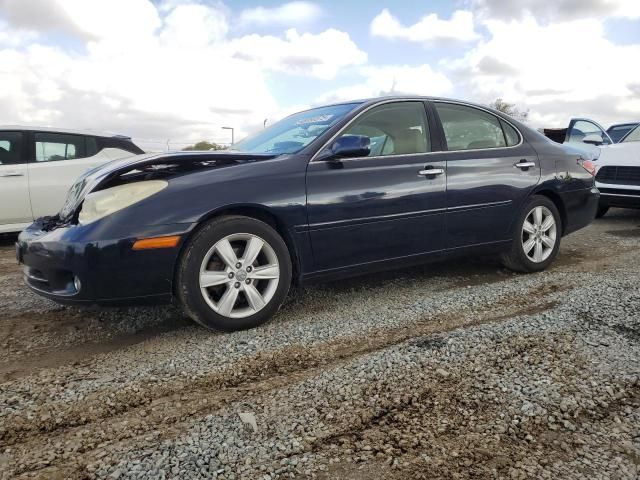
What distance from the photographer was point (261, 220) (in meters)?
3.22

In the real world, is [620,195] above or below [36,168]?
below

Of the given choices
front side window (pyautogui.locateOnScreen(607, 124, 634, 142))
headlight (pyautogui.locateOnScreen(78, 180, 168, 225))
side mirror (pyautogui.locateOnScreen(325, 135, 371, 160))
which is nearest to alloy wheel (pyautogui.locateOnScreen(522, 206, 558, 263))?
side mirror (pyautogui.locateOnScreen(325, 135, 371, 160))

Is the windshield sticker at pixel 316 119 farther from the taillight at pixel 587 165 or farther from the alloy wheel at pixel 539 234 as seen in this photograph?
the taillight at pixel 587 165

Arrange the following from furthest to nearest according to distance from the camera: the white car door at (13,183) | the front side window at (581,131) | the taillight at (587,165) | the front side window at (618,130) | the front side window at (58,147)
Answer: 1. the front side window at (618,130)
2. the front side window at (581,131)
3. the front side window at (58,147)
4. the white car door at (13,183)
5. the taillight at (587,165)

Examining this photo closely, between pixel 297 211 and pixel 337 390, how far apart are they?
129 cm

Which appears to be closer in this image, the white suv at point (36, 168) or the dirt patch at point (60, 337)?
the dirt patch at point (60, 337)

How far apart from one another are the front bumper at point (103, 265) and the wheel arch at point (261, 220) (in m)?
0.05

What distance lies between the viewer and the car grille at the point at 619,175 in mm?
7230

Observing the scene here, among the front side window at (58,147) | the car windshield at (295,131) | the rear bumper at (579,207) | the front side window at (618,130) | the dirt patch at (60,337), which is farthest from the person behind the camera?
the front side window at (618,130)

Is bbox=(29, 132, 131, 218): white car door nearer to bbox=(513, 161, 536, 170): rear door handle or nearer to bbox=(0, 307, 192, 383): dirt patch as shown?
bbox=(0, 307, 192, 383): dirt patch

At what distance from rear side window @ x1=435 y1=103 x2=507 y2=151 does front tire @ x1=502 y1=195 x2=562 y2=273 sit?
2.15 ft

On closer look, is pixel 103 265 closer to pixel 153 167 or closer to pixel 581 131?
pixel 153 167

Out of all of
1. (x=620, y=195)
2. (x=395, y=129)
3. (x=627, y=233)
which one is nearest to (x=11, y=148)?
(x=395, y=129)

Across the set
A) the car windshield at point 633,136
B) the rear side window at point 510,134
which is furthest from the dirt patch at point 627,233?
the rear side window at point 510,134
